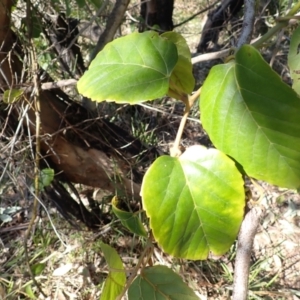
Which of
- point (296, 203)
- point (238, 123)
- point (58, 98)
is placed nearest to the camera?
point (238, 123)

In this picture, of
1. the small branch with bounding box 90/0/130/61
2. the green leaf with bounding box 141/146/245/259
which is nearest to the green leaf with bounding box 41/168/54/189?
the small branch with bounding box 90/0/130/61

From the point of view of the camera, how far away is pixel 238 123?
0.35 m

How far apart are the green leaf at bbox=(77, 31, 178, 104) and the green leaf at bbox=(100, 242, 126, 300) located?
0.22 metres

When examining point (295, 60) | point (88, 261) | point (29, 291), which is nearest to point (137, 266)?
point (295, 60)

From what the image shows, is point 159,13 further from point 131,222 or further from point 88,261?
point 131,222

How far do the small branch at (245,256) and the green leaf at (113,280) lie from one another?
0.46 feet

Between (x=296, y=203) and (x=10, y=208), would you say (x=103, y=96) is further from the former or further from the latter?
(x=296, y=203)

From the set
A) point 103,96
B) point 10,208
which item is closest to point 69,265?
point 10,208

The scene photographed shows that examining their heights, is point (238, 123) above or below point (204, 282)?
above

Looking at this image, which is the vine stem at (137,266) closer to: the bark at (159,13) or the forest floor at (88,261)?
the forest floor at (88,261)

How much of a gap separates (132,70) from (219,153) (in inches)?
5.2

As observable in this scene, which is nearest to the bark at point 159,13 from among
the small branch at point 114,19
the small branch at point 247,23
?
the small branch at point 114,19

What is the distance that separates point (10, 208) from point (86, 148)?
0.62 meters

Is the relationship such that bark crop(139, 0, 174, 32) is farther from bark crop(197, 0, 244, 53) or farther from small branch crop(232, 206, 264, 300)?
small branch crop(232, 206, 264, 300)
